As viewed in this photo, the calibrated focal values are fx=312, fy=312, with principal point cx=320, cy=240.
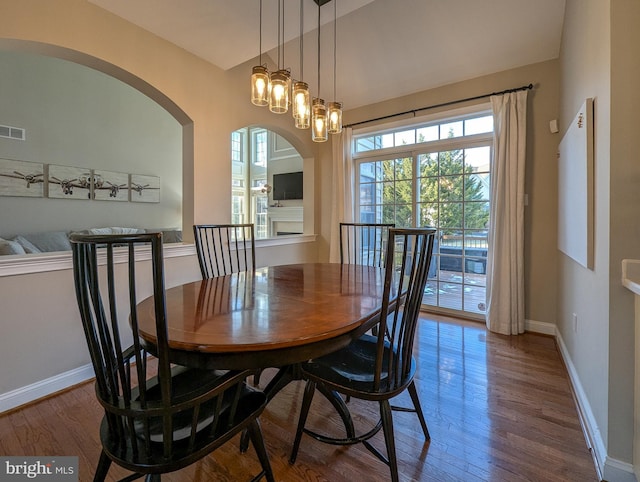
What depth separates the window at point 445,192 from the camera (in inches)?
133

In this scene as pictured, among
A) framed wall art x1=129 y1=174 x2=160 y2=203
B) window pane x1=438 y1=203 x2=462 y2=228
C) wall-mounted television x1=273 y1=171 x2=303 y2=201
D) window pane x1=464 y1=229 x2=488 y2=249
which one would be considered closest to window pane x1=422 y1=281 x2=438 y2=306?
window pane x1=464 y1=229 x2=488 y2=249

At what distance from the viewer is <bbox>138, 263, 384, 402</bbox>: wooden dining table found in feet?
3.18

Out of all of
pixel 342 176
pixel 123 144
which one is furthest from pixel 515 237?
pixel 123 144

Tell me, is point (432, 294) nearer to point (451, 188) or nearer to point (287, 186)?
point (451, 188)

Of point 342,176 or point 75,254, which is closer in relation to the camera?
point 75,254

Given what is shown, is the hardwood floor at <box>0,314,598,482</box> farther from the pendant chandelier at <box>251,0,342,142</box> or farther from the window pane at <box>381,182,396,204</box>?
the window pane at <box>381,182,396,204</box>

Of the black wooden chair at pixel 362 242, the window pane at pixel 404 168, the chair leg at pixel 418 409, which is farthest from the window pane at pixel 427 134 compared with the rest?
the chair leg at pixel 418 409

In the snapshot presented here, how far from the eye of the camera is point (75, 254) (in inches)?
34.7

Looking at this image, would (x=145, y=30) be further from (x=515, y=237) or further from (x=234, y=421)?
(x=515, y=237)

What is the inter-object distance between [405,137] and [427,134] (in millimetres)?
272

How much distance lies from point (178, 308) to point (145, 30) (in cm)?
243

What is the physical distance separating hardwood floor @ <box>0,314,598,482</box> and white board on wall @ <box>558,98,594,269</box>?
0.91 meters

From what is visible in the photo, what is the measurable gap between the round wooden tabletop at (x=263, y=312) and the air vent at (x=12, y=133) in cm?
418

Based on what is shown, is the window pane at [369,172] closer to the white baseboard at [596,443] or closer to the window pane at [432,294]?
the window pane at [432,294]
